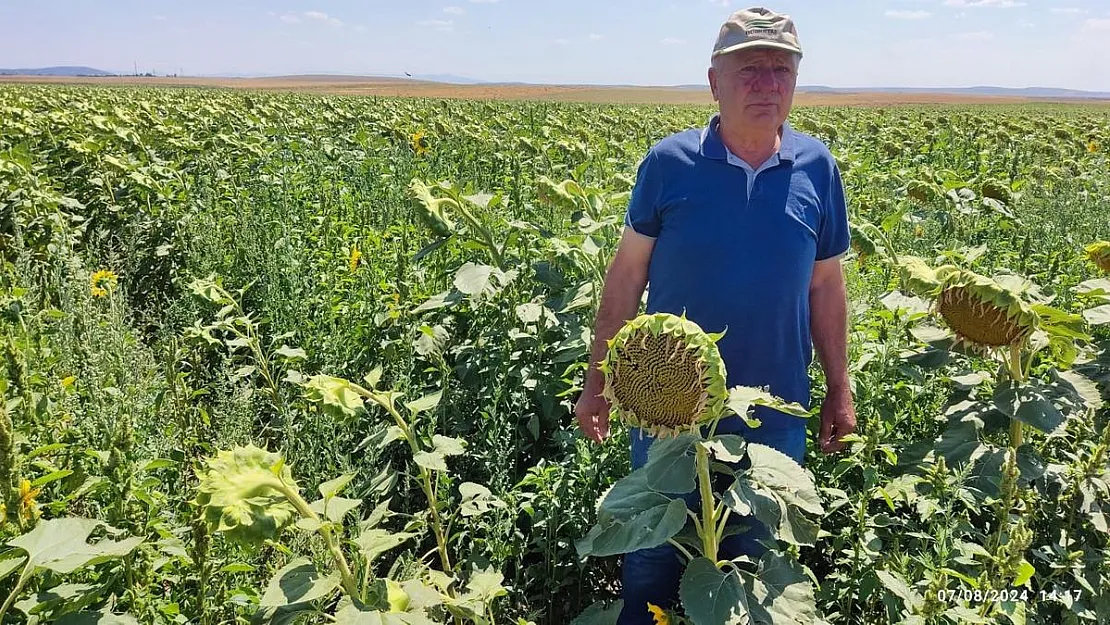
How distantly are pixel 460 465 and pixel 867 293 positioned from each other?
7.76 ft

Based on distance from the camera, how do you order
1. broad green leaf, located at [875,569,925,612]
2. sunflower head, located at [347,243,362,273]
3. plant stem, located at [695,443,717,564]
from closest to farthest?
plant stem, located at [695,443,717,564] < broad green leaf, located at [875,569,925,612] < sunflower head, located at [347,243,362,273]

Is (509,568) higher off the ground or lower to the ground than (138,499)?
lower

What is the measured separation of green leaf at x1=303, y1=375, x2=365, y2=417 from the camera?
1.73 metres

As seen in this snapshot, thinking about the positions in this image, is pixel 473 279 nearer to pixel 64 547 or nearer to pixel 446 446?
pixel 446 446

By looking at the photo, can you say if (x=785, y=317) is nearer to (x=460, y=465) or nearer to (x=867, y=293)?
(x=460, y=465)

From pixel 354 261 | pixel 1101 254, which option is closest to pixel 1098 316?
pixel 1101 254

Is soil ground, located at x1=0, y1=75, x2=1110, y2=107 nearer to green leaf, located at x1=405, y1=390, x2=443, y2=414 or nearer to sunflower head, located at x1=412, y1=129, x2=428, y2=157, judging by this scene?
sunflower head, located at x1=412, y1=129, x2=428, y2=157

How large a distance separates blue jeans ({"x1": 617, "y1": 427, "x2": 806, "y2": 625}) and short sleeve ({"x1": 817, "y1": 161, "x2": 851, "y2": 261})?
53cm

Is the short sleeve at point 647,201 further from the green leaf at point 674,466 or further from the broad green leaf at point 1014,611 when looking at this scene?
the broad green leaf at point 1014,611

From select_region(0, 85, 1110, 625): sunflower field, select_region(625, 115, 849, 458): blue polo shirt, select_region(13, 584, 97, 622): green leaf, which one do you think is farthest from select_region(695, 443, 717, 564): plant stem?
select_region(13, 584, 97, 622): green leaf

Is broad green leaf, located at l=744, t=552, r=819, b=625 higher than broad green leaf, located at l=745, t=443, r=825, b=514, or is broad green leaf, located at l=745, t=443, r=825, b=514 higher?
broad green leaf, located at l=745, t=443, r=825, b=514

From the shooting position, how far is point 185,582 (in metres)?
2.25

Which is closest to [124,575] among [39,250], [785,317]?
[785,317]

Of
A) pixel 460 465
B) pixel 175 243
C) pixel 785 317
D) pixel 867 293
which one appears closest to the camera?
pixel 785 317
